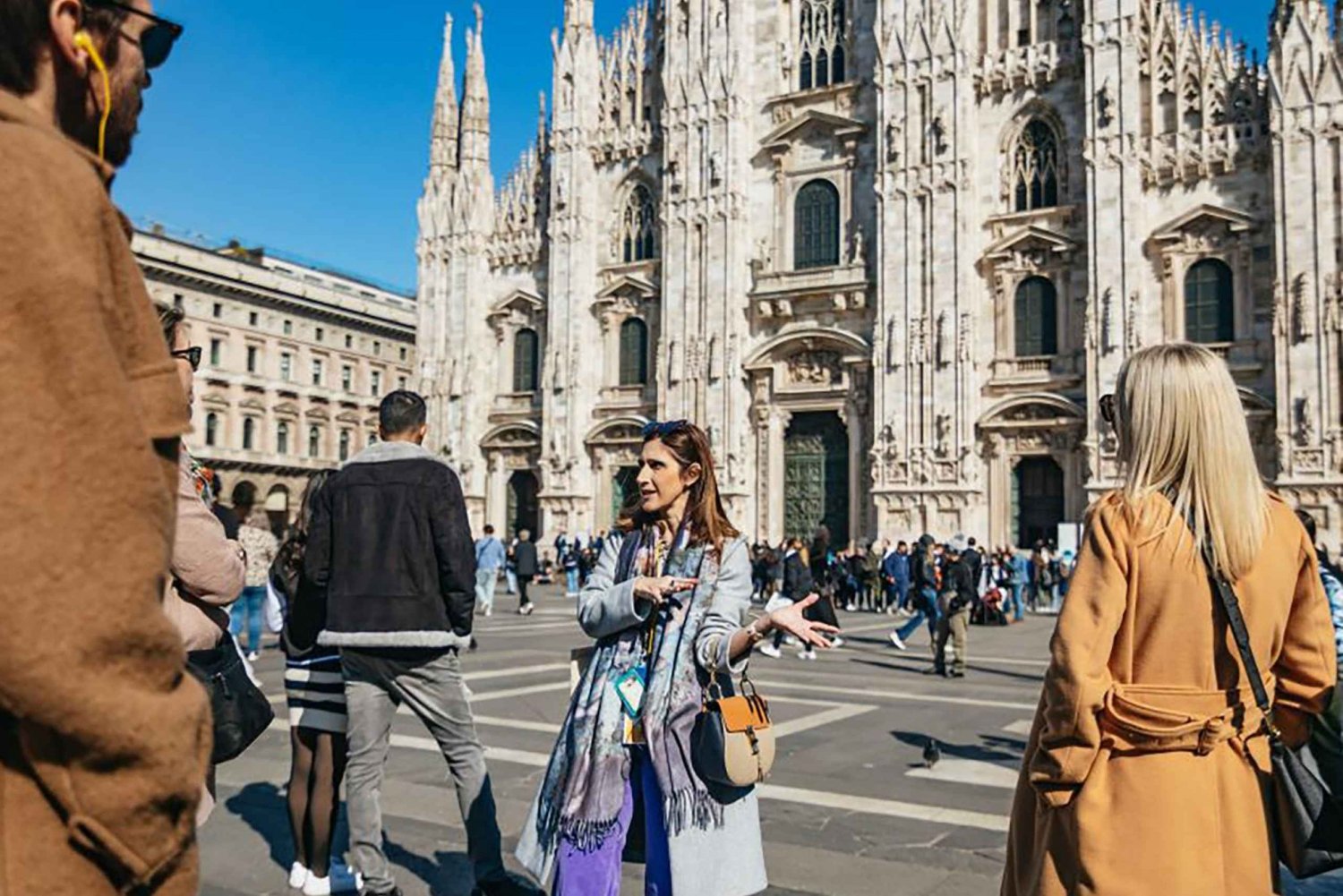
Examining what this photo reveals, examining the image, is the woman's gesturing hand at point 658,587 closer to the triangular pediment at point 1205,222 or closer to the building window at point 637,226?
the triangular pediment at point 1205,222

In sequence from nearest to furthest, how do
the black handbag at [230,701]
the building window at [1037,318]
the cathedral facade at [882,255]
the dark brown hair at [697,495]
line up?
the black handbag at [230,701], the dark brown hair at [697,495], the cathedral facade at [882,255], the building window at [1037,318]

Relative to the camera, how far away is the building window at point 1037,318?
1021 inches

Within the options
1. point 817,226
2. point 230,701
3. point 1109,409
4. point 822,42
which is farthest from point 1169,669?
point 822,42

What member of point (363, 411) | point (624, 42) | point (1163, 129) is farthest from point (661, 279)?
point (363, 411)

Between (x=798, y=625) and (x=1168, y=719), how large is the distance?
1031 millimetres

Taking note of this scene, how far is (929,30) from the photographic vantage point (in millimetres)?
26844

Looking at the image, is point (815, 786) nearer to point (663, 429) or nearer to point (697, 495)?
point (697, 495)

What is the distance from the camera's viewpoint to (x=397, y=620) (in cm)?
443

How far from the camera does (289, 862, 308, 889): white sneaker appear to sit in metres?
4.57

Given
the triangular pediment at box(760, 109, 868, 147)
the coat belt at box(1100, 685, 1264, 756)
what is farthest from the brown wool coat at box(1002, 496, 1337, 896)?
the triangular pediment at box(760, 109, 868, 147)

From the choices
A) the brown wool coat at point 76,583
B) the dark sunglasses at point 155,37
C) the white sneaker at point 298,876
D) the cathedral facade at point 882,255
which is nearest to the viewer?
the brown wool coat at point 76,583

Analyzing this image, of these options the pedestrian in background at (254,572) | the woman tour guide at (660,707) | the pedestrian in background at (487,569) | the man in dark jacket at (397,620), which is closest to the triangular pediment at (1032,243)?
the pedestrian in background at (487,569)

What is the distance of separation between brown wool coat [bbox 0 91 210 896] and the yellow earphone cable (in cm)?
17

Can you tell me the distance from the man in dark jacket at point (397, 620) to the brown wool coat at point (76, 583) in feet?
10.5
